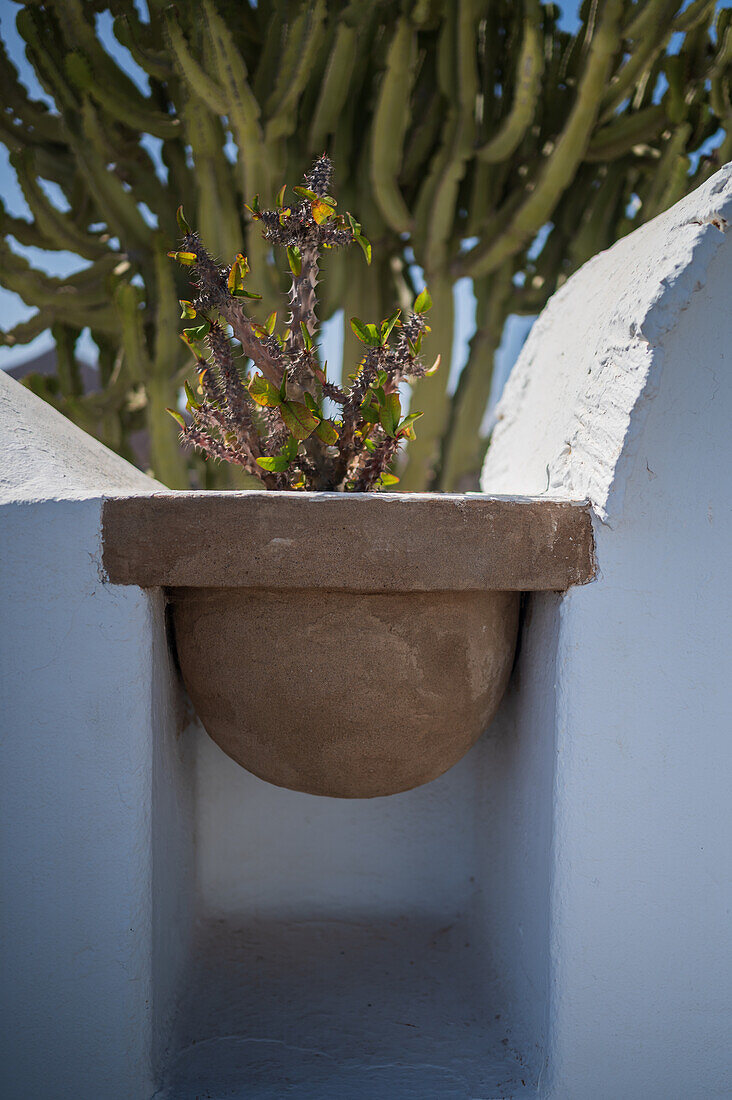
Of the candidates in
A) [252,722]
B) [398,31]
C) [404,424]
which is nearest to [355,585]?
[252,722]

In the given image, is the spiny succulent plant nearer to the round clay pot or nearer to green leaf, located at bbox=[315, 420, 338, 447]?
green leaf, located at bbox=[315, 420, 338, 447]

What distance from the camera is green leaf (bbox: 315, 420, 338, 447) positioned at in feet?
4.72

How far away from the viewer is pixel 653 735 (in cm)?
130

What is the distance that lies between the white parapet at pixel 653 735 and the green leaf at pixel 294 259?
0.61 meters

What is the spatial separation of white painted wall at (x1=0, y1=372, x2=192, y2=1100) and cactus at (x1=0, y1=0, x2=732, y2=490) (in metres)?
2.84

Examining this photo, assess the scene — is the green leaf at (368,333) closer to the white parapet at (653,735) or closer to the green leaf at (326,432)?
the green leaf at (326,432)

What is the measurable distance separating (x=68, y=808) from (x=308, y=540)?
0.55m

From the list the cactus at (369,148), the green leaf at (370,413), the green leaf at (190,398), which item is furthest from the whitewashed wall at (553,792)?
the cactus at (369,148)

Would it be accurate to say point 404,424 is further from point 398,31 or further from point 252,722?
point 398,31

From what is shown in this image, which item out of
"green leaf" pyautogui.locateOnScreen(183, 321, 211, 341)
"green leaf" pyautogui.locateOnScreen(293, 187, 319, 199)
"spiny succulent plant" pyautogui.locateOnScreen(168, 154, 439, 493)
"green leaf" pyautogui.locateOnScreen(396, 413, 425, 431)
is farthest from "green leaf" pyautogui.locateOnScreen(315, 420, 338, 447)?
"green leaf" pyautogui.locateOnScreen(293, 187, 319, 199)

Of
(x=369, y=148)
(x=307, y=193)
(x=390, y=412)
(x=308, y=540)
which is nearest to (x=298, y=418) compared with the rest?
(x=390, y=412)

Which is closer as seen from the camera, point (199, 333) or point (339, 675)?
point (339, 675)

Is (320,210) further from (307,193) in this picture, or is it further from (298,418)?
(298,418)

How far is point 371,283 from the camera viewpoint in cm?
446
